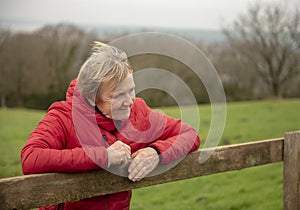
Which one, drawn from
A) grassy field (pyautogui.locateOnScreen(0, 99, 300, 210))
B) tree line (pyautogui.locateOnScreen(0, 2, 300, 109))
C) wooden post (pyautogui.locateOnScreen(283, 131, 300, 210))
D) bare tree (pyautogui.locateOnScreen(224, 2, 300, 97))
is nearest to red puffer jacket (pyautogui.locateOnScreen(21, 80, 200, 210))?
wooden post (pyautogui.locateOnScreen(283, 131, 300, 210))

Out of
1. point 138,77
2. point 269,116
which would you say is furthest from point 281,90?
point 138,77

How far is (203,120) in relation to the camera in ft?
55.6

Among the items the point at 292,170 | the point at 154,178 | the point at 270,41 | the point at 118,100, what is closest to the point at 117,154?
the point at 118,100

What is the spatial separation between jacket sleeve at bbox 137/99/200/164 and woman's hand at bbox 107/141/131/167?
0.27 metres

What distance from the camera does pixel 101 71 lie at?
200 centimetres

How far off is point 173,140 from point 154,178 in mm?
274

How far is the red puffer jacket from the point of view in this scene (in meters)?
1.85

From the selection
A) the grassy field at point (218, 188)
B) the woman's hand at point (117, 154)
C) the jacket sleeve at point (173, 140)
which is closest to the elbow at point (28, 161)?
the woman's hand at point (117, 154)

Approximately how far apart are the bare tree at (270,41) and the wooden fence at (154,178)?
78.9ft

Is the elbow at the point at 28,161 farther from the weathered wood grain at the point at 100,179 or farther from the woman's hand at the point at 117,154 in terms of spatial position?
the woman's hand at the point at 117,154

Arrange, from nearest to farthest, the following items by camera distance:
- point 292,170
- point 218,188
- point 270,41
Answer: point 292,170 < point 218,188 < point 270,41

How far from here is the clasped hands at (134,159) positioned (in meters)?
1.95

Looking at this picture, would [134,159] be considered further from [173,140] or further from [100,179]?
[173,140]

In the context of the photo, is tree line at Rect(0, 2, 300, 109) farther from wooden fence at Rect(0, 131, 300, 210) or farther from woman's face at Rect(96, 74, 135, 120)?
woman's face at Rect(96, 74, 135, 120)
